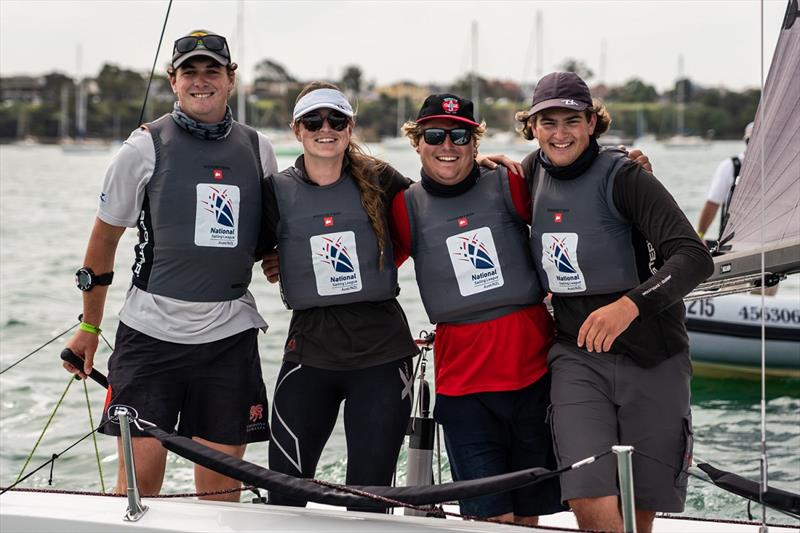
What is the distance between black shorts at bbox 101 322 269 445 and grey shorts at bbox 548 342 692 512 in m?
0.97

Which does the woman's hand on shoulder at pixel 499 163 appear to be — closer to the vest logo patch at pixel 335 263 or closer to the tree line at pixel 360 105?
the vest logo patch at pixel 335 263

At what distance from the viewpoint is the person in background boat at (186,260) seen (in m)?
3.10

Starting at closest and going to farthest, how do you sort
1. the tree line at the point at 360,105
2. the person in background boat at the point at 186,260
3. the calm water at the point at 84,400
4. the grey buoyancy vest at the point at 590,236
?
the grey buoyancy vest at the point at 590,236 < the person in background boat at the point at 186,260 < the calm water at the point at 84,400 < the tree line at the point at 360,105

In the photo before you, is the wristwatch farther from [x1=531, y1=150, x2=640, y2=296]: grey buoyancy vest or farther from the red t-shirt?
[x1=531, y1=150, x2=640, y2=296]: grey buoyancy vest

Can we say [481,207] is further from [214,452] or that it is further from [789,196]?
[789,196]

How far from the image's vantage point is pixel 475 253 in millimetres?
2984

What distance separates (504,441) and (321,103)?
3.66 feet

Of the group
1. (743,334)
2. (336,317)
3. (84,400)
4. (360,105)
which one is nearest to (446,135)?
(336,317)

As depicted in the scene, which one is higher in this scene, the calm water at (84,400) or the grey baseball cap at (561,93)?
the grey baseball cap at (561,93)

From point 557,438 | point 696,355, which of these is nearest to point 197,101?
point 557,438

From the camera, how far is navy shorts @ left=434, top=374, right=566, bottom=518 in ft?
9.76

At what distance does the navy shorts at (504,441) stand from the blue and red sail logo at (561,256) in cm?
35

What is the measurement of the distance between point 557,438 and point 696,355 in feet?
19.3

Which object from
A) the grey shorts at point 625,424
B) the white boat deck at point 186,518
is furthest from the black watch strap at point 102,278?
the grey shorts at point 625,424
